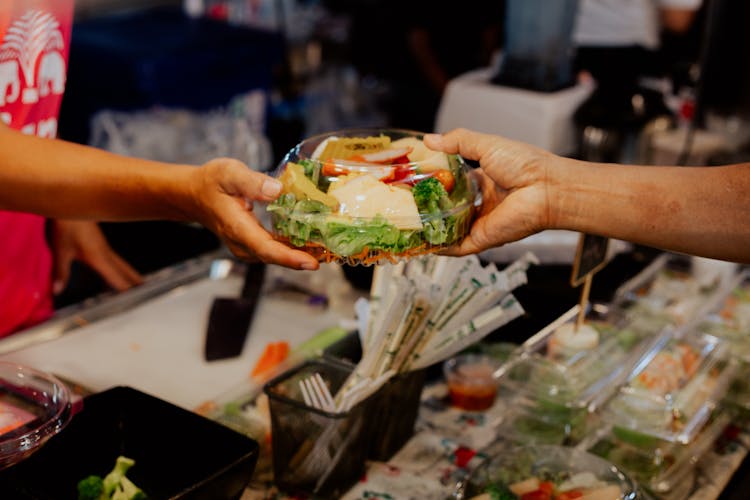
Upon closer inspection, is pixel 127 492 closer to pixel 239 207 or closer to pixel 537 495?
pixel 239 207

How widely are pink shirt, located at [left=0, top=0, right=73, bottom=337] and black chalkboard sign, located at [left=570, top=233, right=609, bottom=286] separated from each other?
4.32 ft

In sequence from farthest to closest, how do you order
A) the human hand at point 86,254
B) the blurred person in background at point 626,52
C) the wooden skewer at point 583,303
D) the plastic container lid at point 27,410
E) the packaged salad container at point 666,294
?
the blurred person in background at point 626,52, the human hand at point 86,254, the packaged salad container at point 666,294, the wooden skewer at point 583,303, the plastic container lid at point 27,410

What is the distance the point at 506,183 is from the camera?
1.69 m

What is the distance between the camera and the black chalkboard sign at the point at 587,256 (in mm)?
1804

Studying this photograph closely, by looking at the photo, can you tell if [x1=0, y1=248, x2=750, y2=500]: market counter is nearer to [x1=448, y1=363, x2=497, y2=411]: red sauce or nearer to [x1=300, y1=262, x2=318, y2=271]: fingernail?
[x1=448, y1=363, x2=497, y2=411]: red sauce

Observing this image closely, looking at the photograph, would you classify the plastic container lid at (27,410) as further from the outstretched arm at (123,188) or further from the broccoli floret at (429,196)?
the broccoli floret at (429,196)

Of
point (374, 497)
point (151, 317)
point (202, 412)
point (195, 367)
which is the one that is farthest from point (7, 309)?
point (374, 497)

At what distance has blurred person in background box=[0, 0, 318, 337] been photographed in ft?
5.24

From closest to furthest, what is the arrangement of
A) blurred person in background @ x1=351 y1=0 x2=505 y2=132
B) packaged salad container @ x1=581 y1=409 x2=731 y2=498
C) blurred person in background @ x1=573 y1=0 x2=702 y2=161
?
packaged salad container @ x1=581 y1=409 x2=731 y2=498, blurred person in background @ x1=573 y1=0 x2=702 y2=161, blurred person in background @ x1=351 y1=0 x2=505 y2=132

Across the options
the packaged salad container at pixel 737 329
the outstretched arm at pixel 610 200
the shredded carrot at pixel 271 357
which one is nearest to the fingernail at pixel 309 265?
the outstretched arm at pixel 610 200

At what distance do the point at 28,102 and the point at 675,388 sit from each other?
1.71m

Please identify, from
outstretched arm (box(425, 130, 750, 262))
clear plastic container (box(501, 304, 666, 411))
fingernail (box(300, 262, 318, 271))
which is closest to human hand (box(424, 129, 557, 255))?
outstretched arm (box(425, 130, 750, 262))

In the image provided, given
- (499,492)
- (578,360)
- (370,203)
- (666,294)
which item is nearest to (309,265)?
(370,203)

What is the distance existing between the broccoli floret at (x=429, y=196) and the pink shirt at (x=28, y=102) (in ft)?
3.18
